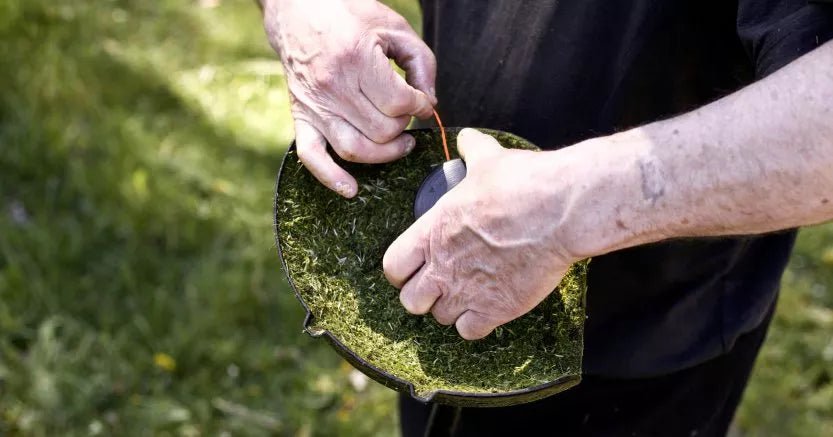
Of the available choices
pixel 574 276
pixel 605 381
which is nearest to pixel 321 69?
pixel 574 276

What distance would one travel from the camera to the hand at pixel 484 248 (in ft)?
3.69

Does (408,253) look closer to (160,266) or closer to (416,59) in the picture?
(416,59)

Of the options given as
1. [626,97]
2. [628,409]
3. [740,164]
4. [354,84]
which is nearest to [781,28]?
[740,164]

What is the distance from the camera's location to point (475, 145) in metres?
1.27

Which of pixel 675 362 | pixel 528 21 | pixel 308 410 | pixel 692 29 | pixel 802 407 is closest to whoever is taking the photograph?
pixel 692 29

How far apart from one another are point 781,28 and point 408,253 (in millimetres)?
587

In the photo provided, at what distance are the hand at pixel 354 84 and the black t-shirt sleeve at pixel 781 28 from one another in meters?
0.51

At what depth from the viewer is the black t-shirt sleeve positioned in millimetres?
1038

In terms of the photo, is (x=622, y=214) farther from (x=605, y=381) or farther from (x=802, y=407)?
(x=802, y=407)

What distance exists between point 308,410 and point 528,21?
1.83 meters

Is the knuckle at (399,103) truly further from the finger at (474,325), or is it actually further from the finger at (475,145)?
the finger at (474,325)

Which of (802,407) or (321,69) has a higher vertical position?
(321,69)

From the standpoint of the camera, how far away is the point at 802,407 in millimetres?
3082

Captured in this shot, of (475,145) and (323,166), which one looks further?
(323,166)
